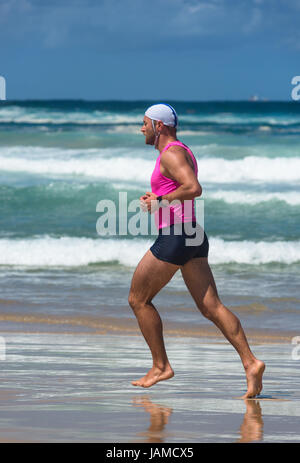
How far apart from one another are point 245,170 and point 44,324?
1731 cm

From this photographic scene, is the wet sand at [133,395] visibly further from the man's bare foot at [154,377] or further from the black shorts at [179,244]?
the black shorts at [179,244]

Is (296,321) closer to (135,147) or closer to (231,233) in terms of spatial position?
(231,233)

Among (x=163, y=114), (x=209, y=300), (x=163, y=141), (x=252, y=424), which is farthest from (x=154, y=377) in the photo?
(x=163, y=114)

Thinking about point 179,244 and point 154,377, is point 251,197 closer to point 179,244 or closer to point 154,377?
point 154,377

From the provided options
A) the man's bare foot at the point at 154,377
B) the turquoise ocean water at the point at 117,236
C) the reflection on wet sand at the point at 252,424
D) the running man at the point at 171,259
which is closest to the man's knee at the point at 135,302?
the running man at the point at 171,259

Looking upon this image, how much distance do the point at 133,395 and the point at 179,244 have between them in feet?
2.88

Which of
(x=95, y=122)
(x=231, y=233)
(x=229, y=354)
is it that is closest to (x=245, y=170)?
(x=231, y=233)

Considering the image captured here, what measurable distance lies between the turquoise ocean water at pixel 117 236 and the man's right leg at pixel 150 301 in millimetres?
3107

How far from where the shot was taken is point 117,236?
604 inches

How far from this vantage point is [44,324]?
8.45 m

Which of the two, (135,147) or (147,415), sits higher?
(135,147)

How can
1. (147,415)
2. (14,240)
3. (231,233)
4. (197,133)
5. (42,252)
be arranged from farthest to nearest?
(197,133), (231,233), (14,240), (42,252), (147,415)

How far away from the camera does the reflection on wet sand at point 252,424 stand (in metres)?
4.05

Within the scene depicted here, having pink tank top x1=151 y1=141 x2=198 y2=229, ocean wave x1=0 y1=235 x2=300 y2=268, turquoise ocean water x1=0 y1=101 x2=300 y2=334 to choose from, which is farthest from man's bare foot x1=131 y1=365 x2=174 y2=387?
ocean wave x1=0 y1=235 x2=300 y2=268
